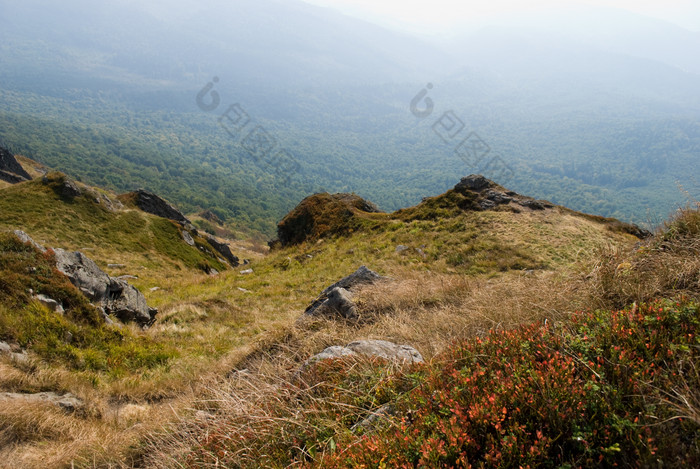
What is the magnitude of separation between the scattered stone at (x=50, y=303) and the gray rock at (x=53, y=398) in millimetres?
3508

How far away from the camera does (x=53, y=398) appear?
5512 mm

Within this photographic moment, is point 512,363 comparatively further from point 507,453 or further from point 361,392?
point 361,392

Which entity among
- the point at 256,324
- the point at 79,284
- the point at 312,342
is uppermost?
the point at 312,342

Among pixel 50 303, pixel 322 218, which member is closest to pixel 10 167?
pixel 322 218

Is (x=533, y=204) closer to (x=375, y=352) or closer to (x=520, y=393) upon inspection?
(x=375, y=352)

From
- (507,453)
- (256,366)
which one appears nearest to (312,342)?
(256,366)

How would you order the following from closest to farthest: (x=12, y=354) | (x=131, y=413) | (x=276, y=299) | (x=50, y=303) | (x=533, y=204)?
(x=131, y=413) → (x=12, y=354) → (x=50, y=303) → (x=276, y=299) → (x=533, y=204)

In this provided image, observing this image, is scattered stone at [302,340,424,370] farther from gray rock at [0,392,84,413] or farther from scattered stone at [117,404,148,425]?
gray rock at [0,392,84,413]

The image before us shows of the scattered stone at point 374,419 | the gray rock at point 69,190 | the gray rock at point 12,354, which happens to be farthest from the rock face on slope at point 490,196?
the gray rock at point 69,190

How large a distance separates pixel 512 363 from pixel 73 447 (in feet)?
17.6

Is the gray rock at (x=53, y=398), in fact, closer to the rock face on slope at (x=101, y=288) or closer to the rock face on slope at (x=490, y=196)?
the rock face on slope at (x=101, y=288)

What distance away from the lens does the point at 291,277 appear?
20891mm

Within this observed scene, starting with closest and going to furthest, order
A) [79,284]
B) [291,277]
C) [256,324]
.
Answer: [79,284]
[256,324]
[291,277]

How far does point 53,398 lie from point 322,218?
28310 mm
